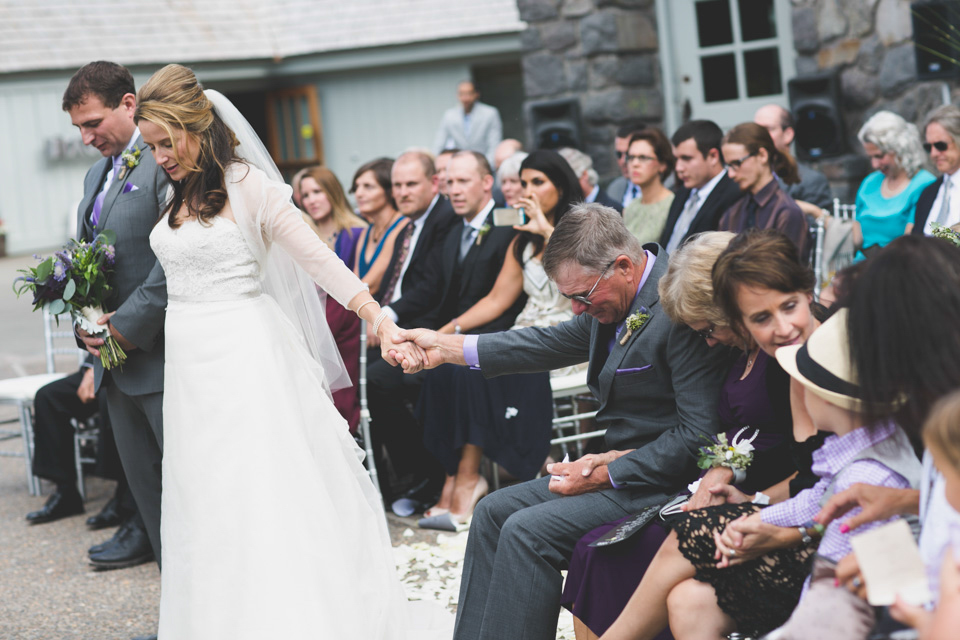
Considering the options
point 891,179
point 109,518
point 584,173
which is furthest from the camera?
point 584,173

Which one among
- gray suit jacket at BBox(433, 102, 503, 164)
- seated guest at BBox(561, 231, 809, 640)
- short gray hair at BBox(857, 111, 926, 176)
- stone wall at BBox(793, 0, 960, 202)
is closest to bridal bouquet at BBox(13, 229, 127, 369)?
seated guest at BBox(561, 231, 809, 640)

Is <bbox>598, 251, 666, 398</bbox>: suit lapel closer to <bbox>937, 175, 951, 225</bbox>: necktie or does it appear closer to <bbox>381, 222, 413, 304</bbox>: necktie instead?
<bbox>937, 175, 951, 225</bbox>: necktie

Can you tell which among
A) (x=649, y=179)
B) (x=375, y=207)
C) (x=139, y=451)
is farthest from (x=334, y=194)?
(x=139, y=451)

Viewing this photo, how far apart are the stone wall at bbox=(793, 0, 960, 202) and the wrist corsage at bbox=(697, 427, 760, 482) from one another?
18.6 ft

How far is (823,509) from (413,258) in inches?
148

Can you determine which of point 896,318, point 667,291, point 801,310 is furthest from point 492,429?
point 896,318

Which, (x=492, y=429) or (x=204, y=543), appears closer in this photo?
(x=204, y=543)

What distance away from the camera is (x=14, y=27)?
1622 cm

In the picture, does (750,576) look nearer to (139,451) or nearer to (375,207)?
(139,451)

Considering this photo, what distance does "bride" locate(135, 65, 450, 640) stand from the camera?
3.20 metres

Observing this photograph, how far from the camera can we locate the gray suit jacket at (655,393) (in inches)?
113

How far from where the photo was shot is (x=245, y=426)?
325 cm

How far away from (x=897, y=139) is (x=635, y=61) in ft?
14.0

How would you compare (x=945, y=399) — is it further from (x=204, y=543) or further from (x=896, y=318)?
(x=204, y=543)
